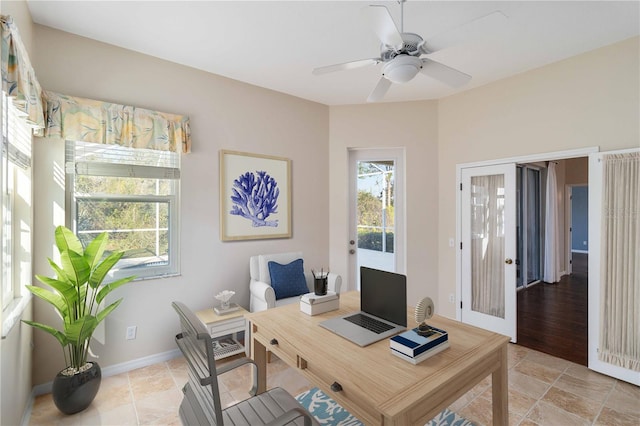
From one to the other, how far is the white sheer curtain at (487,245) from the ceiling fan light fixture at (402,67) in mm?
2330

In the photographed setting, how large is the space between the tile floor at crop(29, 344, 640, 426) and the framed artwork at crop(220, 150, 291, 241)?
1.46m

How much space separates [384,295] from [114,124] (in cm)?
270

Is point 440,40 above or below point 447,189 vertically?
above

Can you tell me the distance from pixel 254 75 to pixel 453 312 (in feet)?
12.5

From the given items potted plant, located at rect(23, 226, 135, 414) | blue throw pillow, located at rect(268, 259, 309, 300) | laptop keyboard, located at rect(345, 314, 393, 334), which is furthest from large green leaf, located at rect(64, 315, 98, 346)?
laptop keyboard, located at rect(345, 314, 393, 334)

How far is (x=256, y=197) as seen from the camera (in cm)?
365

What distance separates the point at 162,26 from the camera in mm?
2498

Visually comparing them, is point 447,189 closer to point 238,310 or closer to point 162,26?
point 238,310

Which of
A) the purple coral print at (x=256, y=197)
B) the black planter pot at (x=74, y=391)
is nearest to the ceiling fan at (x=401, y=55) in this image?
the purple coral print at (x=256, y=197)

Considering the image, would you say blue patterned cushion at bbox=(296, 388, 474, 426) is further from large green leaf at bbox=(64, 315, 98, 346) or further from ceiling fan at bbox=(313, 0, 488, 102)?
ceiling fan at bbox=(313, 0, 488, 102)

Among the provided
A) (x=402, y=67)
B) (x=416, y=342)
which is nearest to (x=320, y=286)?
(x=416, y=342)

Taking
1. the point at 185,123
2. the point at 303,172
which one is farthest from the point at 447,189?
the point at 185,123

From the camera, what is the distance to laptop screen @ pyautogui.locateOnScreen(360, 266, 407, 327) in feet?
5.69

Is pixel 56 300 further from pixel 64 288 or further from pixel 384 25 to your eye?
pixel 384 25
